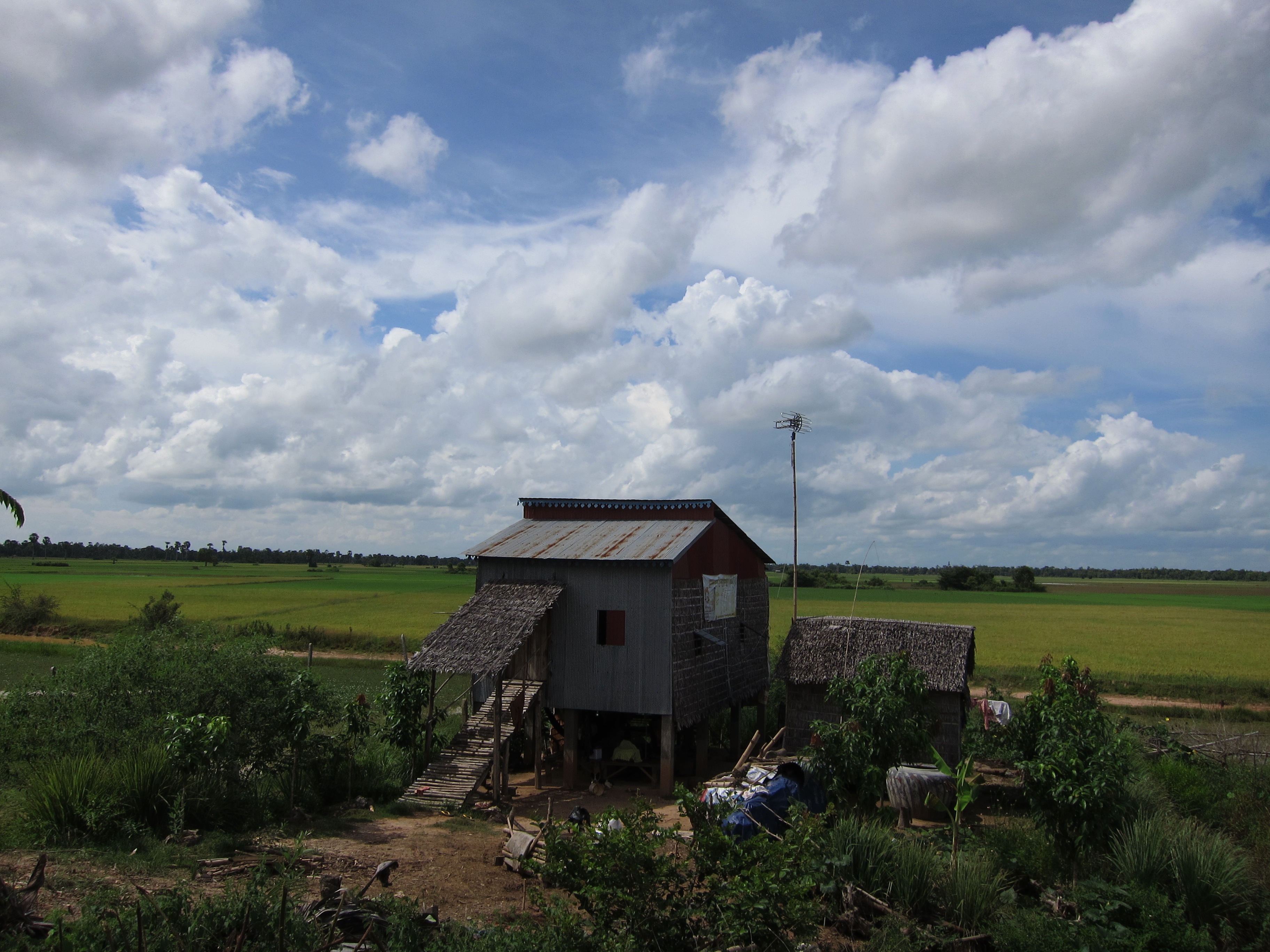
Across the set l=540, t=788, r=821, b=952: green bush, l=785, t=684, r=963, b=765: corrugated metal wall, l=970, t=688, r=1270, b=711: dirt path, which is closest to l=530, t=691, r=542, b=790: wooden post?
l=785, t=684, r=963, b=765: corrugated metal wall

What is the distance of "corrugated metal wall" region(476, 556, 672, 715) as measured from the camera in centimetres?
1756

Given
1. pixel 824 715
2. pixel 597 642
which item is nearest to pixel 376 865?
pixel 597 642

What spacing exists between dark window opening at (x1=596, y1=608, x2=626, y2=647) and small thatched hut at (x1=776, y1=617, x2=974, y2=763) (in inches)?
140

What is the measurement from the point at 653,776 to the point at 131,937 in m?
13.1

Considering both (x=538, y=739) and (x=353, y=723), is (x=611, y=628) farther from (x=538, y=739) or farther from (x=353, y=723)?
(x=353, y=723)

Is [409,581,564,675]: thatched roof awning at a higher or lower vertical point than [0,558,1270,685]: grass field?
higher

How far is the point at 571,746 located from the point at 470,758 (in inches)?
110

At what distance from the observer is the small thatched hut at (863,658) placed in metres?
16.8

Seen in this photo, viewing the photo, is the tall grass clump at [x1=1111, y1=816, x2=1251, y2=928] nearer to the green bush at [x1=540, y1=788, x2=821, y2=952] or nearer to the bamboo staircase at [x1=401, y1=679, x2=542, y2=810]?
the green bush at [x1=540, y1=788, x2=821, y2=952]

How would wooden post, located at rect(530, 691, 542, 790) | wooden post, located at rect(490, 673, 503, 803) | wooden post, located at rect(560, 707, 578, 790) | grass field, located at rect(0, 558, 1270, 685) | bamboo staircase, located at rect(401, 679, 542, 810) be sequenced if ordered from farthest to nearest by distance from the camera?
1. grass field, located at rect(0, 558, 1270, 685)
2. wooden post, located at rect(560, 707, 578, 790)
3. wooden post, located at rect(530, 691, 542, 790)
4. wooden post, located at rect(490, 673, 503, 803)
5. bamboo staircase, located at rect(401, 679, 542, 810)

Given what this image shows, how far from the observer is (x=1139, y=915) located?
945 centimetres

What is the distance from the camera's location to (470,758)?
16.6 m

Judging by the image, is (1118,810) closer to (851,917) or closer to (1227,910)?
(1227,910)

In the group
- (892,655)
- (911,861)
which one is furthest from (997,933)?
(892,655)
